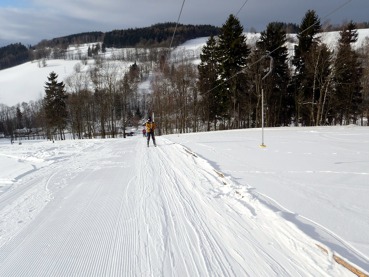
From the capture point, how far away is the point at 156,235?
400 cm

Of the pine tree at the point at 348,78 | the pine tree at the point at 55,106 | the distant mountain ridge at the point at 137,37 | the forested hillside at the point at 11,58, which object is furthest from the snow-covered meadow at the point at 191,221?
the forested hillside at the point at 11,58

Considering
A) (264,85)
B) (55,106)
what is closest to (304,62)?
(264,85)

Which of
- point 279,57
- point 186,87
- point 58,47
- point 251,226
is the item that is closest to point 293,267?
point 251,226

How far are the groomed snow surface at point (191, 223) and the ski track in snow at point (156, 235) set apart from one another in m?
0.01

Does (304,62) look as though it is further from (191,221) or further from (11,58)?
(11,58)

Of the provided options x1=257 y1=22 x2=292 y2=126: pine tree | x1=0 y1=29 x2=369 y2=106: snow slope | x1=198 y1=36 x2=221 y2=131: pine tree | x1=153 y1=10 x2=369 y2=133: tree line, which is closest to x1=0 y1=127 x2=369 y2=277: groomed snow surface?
x1=153 y1=10 x2=369 y2=133: tree line

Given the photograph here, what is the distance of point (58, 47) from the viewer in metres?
192

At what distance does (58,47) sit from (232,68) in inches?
7660

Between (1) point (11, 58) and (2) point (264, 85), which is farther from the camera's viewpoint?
(1) point (11, 58)

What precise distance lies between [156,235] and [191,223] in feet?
2.18

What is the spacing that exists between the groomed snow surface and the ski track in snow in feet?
0.05

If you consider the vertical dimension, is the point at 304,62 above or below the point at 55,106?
above

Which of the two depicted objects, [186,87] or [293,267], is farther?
[186,87]

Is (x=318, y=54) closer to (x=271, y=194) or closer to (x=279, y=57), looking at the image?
(x=279, y=57)
